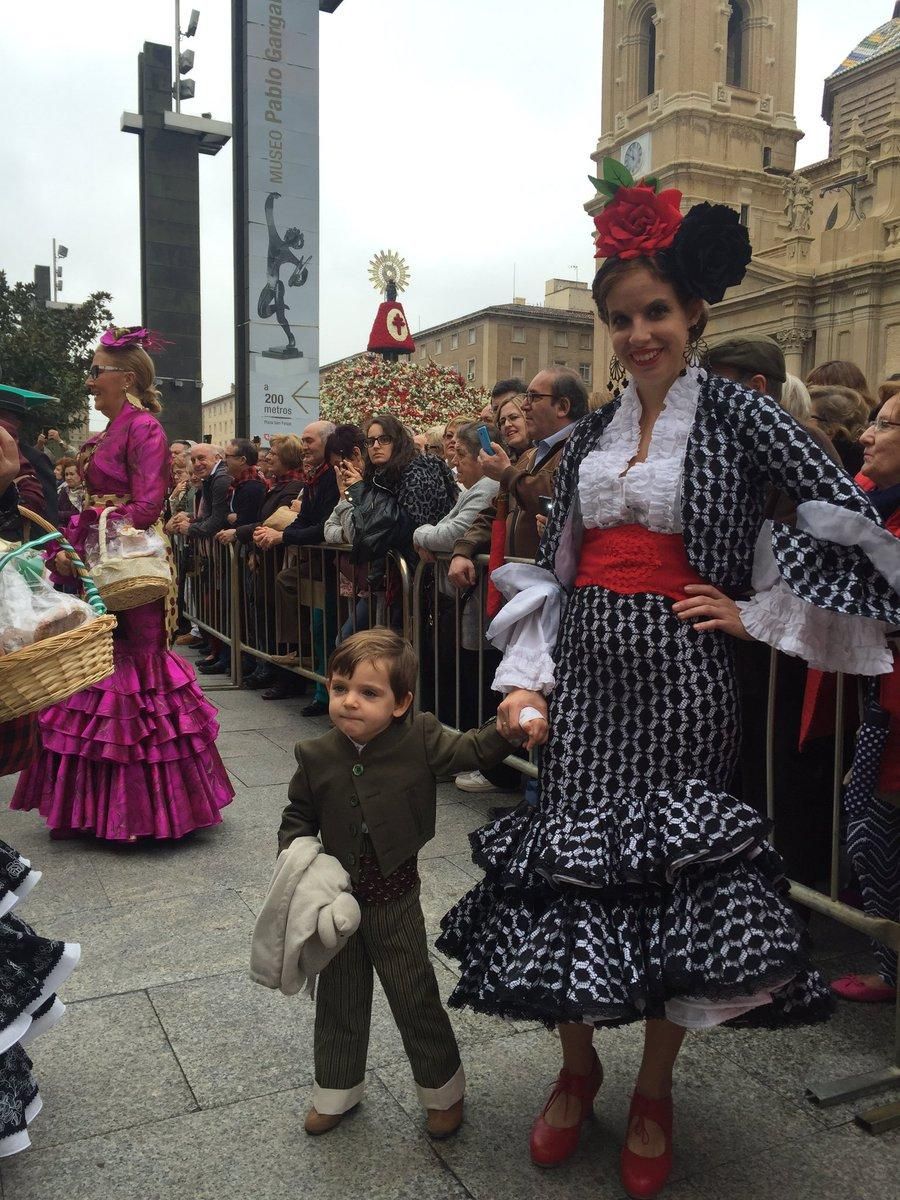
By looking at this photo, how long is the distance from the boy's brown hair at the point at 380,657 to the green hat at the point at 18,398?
3.14 ft

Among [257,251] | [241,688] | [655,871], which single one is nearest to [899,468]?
[655,871]

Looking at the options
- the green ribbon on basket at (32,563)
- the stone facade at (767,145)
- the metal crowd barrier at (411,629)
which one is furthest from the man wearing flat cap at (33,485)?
the stone facade at (767,145)

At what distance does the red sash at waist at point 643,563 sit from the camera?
88.0 inches

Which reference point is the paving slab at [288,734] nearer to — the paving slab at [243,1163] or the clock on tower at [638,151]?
the paving slab at [243,1163]

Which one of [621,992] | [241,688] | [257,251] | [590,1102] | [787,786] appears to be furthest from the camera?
[257,251]

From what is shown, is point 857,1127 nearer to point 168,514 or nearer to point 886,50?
point 168,514

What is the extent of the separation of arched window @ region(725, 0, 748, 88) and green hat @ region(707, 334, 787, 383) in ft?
178

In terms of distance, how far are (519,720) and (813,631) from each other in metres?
0.66

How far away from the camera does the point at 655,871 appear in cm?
203

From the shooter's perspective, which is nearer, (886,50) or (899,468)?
(899,468)

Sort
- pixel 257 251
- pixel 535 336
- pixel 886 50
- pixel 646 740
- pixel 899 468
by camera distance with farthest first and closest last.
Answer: pixel 535 336 → pixel 886 50 → pixel 257 251 → pixel 899 468 → pixel 646 740

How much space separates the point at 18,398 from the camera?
254 centimetres

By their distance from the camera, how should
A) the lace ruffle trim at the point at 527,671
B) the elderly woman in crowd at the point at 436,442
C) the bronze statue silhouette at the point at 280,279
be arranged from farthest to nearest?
the bronze statue silhouette at the point at 280,279, the elderly woman in crowd at the point at 436,442, the lace ruffle trim at the point at 527,671

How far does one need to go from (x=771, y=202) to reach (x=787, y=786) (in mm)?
52969
